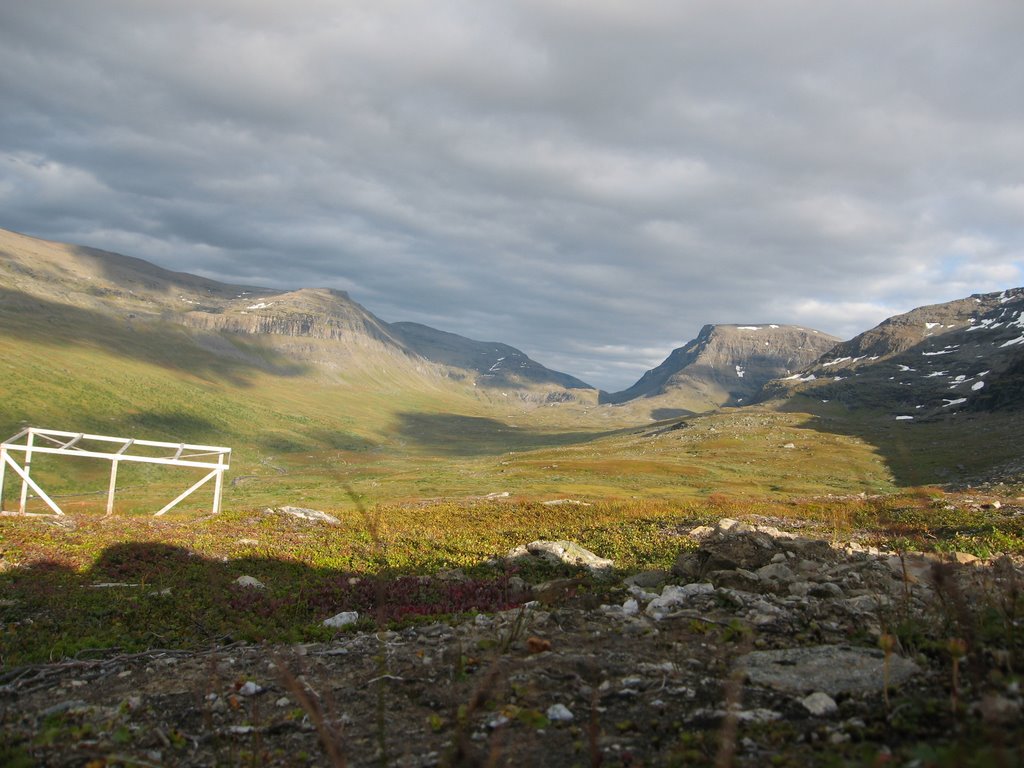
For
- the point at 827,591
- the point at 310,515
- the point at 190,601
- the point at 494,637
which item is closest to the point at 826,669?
the point at 827,591

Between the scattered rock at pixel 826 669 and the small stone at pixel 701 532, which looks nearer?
the scattered rock at pixel 826 669

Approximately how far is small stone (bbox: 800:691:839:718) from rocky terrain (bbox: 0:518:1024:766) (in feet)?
0.06

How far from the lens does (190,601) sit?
565 inches

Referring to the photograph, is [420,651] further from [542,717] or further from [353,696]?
[542,717]

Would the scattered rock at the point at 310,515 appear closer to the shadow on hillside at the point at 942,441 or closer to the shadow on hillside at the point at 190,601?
the shadow on hillside at the point at 190,601

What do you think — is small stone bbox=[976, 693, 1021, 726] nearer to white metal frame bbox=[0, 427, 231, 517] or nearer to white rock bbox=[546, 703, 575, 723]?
white rock bbox=[546, 703, 575, 723]

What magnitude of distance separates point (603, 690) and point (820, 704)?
7.52ft

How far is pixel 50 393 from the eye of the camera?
10944cm

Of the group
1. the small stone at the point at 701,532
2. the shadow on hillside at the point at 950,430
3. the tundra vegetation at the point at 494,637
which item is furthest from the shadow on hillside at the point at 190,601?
the shadow on hillside at the point at 950,430

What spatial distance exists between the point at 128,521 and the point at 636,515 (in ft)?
77.7

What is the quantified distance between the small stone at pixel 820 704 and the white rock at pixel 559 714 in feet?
7.79

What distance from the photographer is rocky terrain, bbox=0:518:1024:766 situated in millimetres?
5055

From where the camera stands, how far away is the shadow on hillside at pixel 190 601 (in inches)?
446

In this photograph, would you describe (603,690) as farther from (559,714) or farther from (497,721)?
(497,721)
